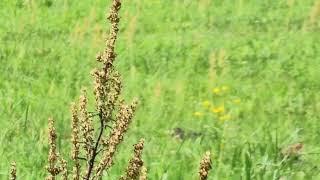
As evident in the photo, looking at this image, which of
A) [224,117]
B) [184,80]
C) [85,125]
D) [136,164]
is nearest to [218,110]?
[224,117]

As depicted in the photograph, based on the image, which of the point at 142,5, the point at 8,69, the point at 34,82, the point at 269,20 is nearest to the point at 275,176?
the point at 34,82

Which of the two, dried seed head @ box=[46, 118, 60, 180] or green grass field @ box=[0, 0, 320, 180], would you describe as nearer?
dried seed head @ box=[46, 118, 60, 180]

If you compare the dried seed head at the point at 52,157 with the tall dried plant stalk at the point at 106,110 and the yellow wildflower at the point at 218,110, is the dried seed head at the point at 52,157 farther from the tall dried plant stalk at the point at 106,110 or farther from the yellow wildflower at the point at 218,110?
the yellow wildflower at the point at 218,110

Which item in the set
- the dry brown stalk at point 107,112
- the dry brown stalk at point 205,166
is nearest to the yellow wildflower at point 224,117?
the dry brown stalk at point 107,112

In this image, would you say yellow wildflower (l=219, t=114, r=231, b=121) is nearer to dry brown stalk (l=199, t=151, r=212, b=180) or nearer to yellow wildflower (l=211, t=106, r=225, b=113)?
yellow wildflower (l=211, t=106, r=225, b=113)

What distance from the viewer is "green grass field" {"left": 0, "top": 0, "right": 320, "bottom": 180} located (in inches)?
213

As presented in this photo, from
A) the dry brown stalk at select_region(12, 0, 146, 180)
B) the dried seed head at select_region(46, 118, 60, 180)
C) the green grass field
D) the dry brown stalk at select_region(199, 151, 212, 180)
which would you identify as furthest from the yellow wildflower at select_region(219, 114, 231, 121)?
the dry brown stalk at select_region(199, 151, 212, 180)

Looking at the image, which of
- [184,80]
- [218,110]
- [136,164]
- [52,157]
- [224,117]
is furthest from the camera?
[184,80]

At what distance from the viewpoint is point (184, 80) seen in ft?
28.5

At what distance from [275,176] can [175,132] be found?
7.43 feet

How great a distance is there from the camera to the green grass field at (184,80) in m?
5.42

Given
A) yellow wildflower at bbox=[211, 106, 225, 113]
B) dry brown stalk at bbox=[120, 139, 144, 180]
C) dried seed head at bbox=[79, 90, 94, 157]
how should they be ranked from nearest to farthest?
dry brown stalk at bbox=[120, 139, 144, 180]
dried seed head at bbox=[79, 90, 94, 157]
yellow wildflower at bbox=[211, 106, 225, 113]

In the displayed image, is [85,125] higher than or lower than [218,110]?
lower

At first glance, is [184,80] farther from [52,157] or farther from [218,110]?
[52,157]
